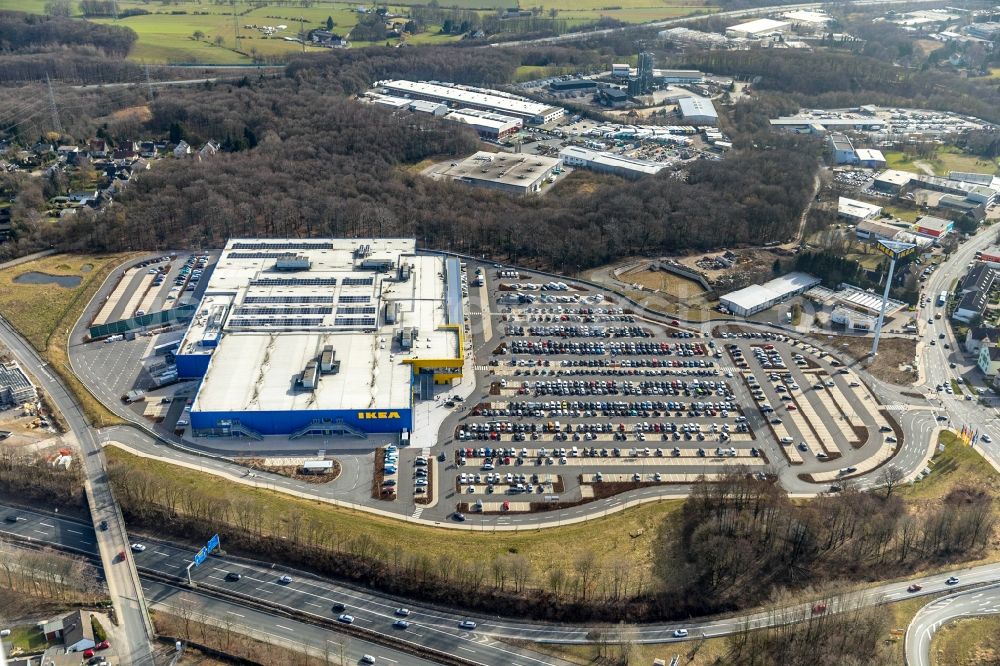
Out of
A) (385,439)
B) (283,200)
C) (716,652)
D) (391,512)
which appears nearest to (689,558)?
(716,652)

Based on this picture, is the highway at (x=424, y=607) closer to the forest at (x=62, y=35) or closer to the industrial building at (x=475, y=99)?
the industrial building at (x=475, y=99)

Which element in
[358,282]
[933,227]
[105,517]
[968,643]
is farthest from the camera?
[933,227]

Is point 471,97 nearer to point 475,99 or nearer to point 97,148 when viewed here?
point 475,99

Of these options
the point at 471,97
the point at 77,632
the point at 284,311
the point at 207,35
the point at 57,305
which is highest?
the point at 207,35

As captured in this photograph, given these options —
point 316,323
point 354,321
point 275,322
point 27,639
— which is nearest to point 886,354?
point 354,321

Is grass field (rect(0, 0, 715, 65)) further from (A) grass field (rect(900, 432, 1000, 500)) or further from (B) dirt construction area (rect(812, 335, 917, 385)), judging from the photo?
(A) grass field (rect(900, 432, 1000, 500))
